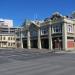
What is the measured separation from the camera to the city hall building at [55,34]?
2260 inches

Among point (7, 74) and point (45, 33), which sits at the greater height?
point (45, 33)

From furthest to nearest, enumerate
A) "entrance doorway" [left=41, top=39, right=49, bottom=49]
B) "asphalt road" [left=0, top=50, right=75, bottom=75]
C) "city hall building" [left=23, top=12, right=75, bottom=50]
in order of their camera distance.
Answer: "entrance doorway" [left=41, top=39, right=49, bottom=49] < "city hall building" [left=23, top=12, right=75, bottom=50] < "asphalt road" [left=0, top=50, right=75, bottom=75]

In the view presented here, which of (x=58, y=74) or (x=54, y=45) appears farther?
(x=54, y=45)

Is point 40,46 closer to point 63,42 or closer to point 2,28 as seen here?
point 63,42

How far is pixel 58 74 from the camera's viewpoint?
43.3 ft

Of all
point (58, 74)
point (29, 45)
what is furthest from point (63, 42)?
point (58, 74)

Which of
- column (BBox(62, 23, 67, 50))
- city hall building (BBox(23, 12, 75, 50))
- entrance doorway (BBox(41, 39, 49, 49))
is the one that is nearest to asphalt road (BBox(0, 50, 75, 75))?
column (BBox(62, 23, 67, 50))

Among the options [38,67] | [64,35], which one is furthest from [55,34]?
[38,67]

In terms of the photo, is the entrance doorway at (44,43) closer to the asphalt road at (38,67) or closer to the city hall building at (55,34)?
the city hall building at (55,34)

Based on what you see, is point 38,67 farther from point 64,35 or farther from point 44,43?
point 44,43

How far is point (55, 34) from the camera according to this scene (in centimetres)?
6047

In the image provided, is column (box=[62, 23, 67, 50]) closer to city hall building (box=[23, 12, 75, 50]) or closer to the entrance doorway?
city hall building (box=[23, 12, 75, 50])

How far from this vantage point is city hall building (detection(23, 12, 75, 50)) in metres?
57.4

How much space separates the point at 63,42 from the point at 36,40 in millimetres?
16307
